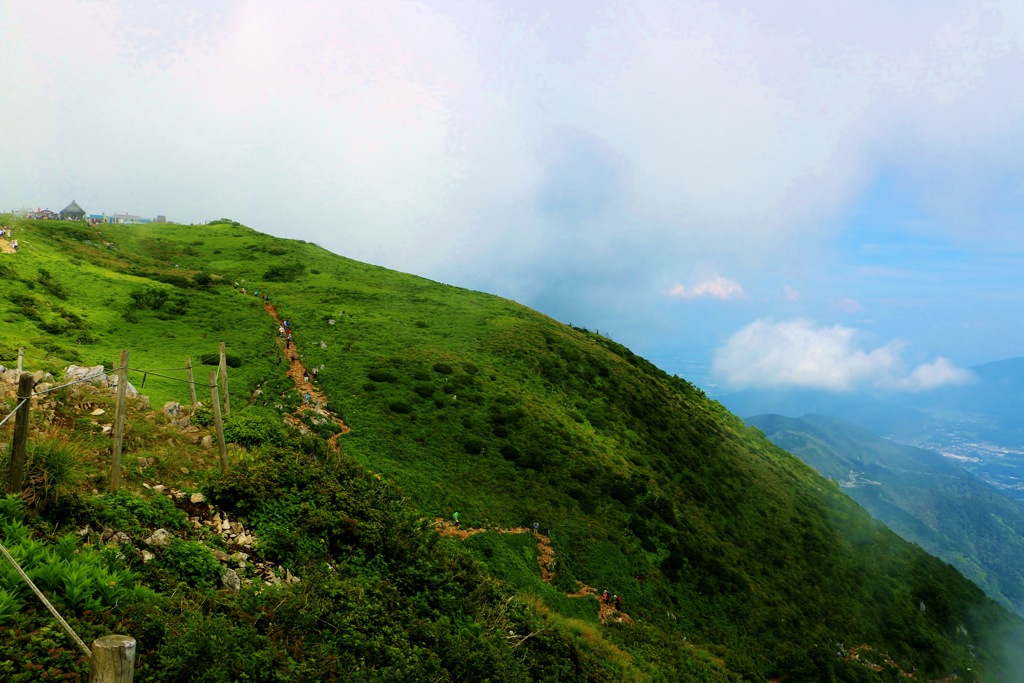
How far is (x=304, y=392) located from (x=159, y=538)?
25492mm

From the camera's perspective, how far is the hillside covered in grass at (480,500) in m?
13.5

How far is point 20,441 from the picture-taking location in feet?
30.7

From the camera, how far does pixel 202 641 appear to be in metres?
8.27

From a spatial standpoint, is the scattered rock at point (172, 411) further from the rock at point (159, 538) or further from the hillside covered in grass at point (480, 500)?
the rock at point (159, 538)

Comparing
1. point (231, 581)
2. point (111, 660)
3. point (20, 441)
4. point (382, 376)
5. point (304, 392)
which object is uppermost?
point (382, 376)

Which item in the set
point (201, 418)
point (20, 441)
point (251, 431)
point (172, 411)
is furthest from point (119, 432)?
point (172, 411)

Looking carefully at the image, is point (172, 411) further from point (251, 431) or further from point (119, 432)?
point (119, 432)

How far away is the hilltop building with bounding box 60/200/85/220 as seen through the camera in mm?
109625

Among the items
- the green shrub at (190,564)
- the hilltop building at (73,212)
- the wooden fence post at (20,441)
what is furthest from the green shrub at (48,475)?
the hilltop building at (73,212)

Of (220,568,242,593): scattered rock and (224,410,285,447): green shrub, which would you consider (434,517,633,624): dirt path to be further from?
(220,568,242,593): scattered rock

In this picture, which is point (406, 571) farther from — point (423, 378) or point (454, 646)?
point (423, 378)

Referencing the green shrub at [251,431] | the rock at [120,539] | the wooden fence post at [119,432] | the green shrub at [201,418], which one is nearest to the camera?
the rock at [120,539]

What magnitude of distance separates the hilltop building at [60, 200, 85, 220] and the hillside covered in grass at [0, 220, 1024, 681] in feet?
178

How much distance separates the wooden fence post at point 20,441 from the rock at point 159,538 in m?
2.69
